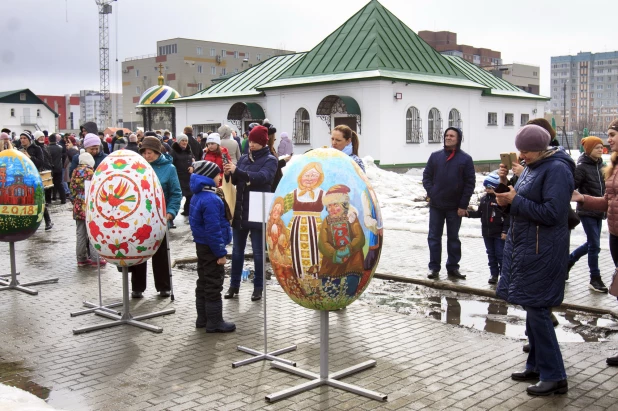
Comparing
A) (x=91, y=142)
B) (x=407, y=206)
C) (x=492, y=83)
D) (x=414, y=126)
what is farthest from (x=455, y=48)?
Answer: (x=91, y=142)

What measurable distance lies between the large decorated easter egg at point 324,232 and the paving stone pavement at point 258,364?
0.88 meters

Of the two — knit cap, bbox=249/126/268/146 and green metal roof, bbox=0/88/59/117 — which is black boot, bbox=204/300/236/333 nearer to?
knit cap, bbox=249/126/268/146

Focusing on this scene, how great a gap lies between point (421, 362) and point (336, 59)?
2508cm

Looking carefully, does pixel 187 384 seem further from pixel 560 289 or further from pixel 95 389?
pixel 560 289

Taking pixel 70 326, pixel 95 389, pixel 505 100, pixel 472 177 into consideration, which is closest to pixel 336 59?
pixel 505 100

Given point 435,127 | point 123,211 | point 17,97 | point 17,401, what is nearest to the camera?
point 17,401

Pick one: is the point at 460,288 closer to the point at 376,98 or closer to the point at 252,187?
the point at 252,187

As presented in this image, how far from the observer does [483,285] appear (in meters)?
9.45

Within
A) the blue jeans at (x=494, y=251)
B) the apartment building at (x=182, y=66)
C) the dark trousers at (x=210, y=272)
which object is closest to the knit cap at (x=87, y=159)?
the dark trousers at (x=210, y=272)

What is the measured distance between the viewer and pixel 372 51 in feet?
95.2

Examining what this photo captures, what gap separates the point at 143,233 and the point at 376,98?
2091cm

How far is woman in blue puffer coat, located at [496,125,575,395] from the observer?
5.37 meters

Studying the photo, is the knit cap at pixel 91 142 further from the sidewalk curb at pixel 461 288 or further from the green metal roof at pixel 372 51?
the green metal roof at pixel 372 51

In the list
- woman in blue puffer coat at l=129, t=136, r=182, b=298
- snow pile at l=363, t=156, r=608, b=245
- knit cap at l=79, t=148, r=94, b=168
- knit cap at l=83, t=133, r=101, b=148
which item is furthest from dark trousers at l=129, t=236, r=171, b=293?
snow pile at l=363, t=156, r=608, b=245
